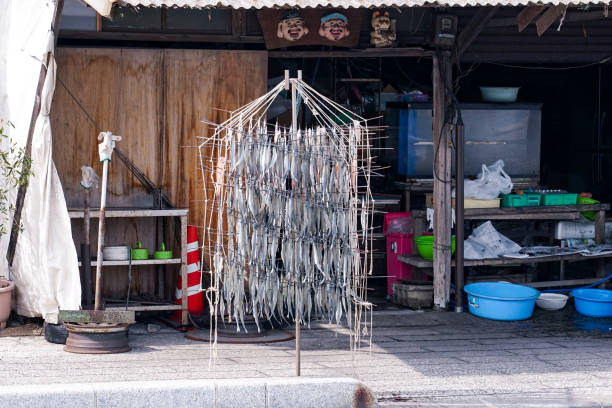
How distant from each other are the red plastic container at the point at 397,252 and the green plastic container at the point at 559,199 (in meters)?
1.91

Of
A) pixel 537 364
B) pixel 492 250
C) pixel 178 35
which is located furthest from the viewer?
pixel 492 250

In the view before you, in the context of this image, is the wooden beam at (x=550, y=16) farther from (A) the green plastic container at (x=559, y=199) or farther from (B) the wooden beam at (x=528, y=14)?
(A) the green plastic container at (x=559, y=199)

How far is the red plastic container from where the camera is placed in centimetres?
1235

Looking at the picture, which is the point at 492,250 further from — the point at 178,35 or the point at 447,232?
the point at 178,35

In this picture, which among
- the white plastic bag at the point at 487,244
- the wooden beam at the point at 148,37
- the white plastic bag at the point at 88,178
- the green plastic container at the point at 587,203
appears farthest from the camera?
the green plastic container at the point at 587,203

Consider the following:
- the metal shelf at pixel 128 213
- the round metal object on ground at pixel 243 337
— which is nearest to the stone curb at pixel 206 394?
the round metal object on ground at pixel 243 337

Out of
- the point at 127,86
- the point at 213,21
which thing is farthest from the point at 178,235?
the point at 213,21

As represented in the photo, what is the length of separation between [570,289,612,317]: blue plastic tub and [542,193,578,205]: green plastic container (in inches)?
54.6

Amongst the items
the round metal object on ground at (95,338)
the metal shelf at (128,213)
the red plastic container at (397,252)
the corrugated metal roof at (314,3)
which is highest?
the corrugated metal roof at (314,3)

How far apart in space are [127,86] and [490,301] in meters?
5.18

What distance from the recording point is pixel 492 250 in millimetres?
12008

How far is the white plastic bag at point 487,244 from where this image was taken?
39.0ft

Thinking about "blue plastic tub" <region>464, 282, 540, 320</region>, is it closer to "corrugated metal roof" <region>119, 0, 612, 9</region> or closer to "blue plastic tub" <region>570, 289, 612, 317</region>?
"blue plastic tub" <region>570, 289, 612, 317</region>

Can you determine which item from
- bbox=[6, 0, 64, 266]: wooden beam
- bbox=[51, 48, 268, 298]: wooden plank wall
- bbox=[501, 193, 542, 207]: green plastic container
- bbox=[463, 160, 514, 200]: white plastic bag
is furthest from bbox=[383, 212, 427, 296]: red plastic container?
bbox=[6, 0, 64, 266]: wooden beam
